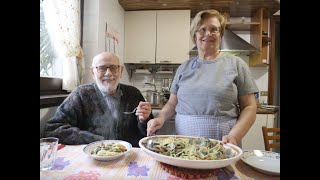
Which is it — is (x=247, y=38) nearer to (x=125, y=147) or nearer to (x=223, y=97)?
(x=223, y=97)

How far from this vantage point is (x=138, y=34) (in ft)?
1.68

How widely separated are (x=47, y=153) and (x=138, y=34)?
0.35 m

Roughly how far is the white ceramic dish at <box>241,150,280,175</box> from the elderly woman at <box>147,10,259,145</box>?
0.04m

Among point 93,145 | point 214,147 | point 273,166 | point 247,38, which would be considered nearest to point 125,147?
point 93,145

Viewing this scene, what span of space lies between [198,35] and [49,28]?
35 centimetres

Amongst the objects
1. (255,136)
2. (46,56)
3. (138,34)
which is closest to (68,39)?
(46,56)

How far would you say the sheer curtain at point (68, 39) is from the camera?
446 millimetres

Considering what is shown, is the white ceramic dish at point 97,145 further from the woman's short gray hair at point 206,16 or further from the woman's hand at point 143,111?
the woman's short gray hair at point 206,16

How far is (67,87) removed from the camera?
46cm

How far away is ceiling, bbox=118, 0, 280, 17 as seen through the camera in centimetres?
43

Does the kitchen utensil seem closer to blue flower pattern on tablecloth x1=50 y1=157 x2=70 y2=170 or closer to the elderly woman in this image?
the elderly woman

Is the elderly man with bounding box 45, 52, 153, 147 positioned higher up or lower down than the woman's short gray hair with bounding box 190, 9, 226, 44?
lower down

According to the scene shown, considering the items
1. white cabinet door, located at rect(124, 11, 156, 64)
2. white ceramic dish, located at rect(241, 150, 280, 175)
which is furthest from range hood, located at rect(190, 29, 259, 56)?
white ceramic dish, located at rect(241, 150, 280, 175)
